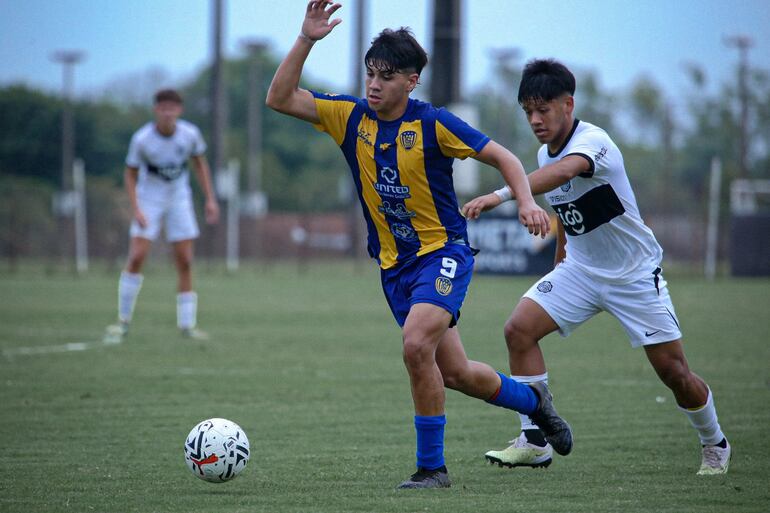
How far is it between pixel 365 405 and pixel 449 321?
2566mm

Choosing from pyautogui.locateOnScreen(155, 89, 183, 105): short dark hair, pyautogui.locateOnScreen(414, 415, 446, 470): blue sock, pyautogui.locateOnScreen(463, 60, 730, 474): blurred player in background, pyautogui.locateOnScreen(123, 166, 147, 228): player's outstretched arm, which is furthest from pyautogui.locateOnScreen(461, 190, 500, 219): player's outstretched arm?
pyautogui.locateOnScreen(155, 89, 183, 105): short dark hair

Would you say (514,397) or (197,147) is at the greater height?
(197,147)

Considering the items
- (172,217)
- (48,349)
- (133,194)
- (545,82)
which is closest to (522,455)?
(545,82)

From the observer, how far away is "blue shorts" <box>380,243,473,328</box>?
17.0ft

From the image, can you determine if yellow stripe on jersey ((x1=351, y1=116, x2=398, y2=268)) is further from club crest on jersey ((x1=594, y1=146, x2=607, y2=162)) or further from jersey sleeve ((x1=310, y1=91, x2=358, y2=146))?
club crest on jersey ((x1=594, y1=146, x2=607, y2=162))

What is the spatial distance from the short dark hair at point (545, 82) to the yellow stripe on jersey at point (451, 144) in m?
0.58

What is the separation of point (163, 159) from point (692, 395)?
788 cm

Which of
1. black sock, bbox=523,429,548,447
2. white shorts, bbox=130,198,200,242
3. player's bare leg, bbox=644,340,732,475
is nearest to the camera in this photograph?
player's bare leg, bbox=644,340,732,475

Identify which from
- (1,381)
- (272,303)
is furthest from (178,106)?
(272,303)

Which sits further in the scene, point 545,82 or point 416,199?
point 545,82

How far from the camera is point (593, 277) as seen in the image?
5.86 metres

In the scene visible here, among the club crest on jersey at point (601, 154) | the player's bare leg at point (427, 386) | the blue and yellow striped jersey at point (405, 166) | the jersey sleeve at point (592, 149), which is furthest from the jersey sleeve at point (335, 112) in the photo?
the club crest on jersey at point (601, 154)

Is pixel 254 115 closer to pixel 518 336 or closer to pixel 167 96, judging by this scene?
pixel 167 96

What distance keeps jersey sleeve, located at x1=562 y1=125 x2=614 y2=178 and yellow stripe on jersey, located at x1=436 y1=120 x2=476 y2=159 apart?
56 cm
